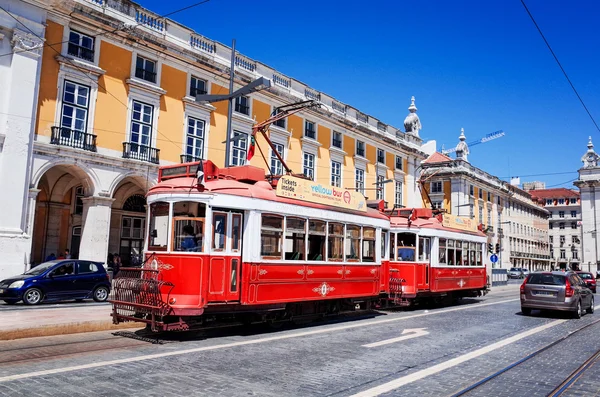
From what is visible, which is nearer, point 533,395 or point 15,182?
point 533,395

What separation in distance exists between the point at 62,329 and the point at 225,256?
12.1 ft

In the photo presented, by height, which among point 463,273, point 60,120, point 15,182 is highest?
point 60,120

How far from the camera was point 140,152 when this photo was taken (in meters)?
23.9

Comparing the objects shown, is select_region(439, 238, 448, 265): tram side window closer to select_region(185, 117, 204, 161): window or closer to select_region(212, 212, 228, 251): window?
select_region(212, 212, 228, 251): window

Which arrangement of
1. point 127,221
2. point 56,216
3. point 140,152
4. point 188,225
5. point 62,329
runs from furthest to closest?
point 127,221 < point 56,216 < point 140,152 < point 62,329 < point 188,225

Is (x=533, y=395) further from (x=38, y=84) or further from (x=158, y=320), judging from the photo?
(x=38, y=84)

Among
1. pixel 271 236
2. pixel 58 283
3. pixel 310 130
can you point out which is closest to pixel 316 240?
pixel 271 236

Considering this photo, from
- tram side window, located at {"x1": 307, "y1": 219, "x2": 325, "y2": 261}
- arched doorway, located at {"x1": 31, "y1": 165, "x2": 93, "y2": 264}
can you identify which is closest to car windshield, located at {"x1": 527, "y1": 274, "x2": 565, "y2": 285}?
tram side window, located at {"x1": 307, "y1": 219, "x2": 325, "y2": 261}

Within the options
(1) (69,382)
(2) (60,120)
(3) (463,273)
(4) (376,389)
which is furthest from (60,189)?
(4) (376,389)

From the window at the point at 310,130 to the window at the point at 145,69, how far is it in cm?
1134

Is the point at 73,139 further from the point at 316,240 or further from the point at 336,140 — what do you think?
the point at 336,140

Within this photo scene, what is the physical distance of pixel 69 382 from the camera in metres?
6.37

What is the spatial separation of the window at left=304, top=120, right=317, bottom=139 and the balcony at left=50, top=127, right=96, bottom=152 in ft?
47.7

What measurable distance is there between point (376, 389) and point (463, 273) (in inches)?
581
